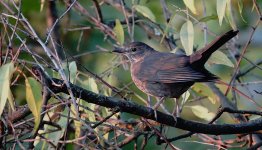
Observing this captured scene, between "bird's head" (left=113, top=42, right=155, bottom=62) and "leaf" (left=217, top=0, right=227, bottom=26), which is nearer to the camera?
"leaf" (left=217, top=0, right=227, bottom=26)

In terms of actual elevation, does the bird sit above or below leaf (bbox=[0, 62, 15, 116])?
below

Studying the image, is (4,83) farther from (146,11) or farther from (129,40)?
(129,40)

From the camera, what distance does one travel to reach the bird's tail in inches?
159

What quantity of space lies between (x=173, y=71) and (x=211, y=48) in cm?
49

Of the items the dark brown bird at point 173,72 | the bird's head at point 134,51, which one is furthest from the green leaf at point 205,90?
the bird's head at point 134,51

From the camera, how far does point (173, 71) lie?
15.2 feet

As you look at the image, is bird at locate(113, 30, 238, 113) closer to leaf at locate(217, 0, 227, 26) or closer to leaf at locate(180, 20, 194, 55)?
leaf at locate(180, 20, 194, 55)

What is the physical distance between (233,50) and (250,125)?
6.91 ft

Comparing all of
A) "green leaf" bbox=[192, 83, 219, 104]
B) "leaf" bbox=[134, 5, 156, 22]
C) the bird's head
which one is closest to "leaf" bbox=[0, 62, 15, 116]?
"leaf" bbox=[134, 5, 156, 22]

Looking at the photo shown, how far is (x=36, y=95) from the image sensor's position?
9.66 feet

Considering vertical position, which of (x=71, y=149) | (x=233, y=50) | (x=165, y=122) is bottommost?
(x=71, y=149)

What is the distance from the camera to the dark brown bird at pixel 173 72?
13.8ft

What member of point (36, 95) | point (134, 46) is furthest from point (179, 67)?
point (36, 95)

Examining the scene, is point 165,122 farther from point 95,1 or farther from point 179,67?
point 95,1
